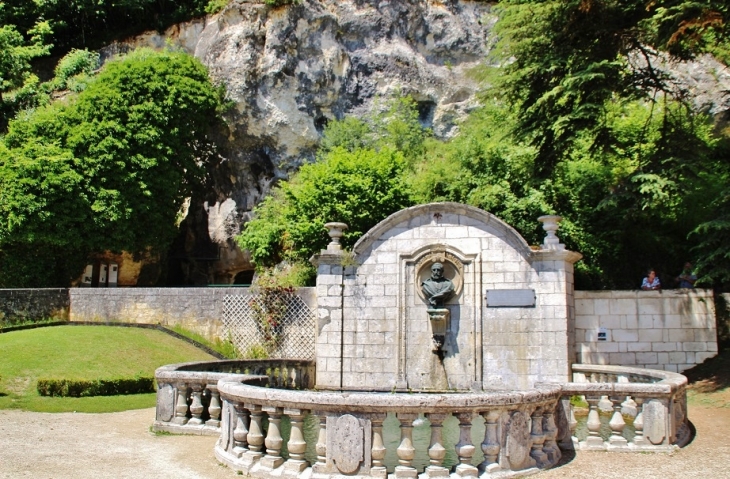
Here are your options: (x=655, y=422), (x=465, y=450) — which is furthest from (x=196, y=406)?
(x=655, y=422)

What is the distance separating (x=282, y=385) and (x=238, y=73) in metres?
18.9

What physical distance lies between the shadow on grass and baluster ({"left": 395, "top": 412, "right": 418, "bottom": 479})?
953cm

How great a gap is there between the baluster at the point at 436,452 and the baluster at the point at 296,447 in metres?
1.22

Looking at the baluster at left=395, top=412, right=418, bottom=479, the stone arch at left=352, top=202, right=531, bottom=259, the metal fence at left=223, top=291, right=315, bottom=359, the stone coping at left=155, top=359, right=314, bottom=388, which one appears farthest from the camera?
the metal fence at left=223, top=291, right=315, bottom=359

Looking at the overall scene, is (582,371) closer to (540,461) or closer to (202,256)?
(540,461)

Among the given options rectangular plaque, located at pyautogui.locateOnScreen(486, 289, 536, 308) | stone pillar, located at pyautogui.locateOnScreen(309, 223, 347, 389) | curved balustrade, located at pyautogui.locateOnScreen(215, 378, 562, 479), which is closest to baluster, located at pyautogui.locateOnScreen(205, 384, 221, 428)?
curved balustrade, located at pyautogui.locateOnScreen(215, 378, 562, 479)

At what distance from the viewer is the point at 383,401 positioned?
6.05 metres

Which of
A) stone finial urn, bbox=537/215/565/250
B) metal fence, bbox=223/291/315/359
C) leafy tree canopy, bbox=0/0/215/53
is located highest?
leafy tree canopy, bbox=0/0/215/53

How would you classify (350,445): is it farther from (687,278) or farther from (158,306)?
(158,306)

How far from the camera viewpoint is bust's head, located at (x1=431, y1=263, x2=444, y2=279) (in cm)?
1381

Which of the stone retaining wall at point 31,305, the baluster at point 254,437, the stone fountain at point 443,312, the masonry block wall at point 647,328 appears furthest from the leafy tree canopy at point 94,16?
the baluster at point 254,437

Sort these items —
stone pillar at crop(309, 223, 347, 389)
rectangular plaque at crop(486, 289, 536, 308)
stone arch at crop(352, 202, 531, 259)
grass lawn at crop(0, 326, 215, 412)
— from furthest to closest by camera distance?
stone pillar at crop(309, 223, 347, 389)
stone arch at crop(352, 202, 531, 259)
rectangular plaque at crop(486, 289, 536, 308)
grass lawn at crop(0, 326, 215, 412)

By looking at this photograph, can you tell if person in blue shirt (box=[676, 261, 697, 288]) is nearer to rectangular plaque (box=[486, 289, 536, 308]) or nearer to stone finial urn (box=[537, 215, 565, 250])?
stone finial urn (box=[537, 215, 565, 250])

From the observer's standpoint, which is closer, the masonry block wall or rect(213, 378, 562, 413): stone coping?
rect(213, 378, 562, 413): stone coping
